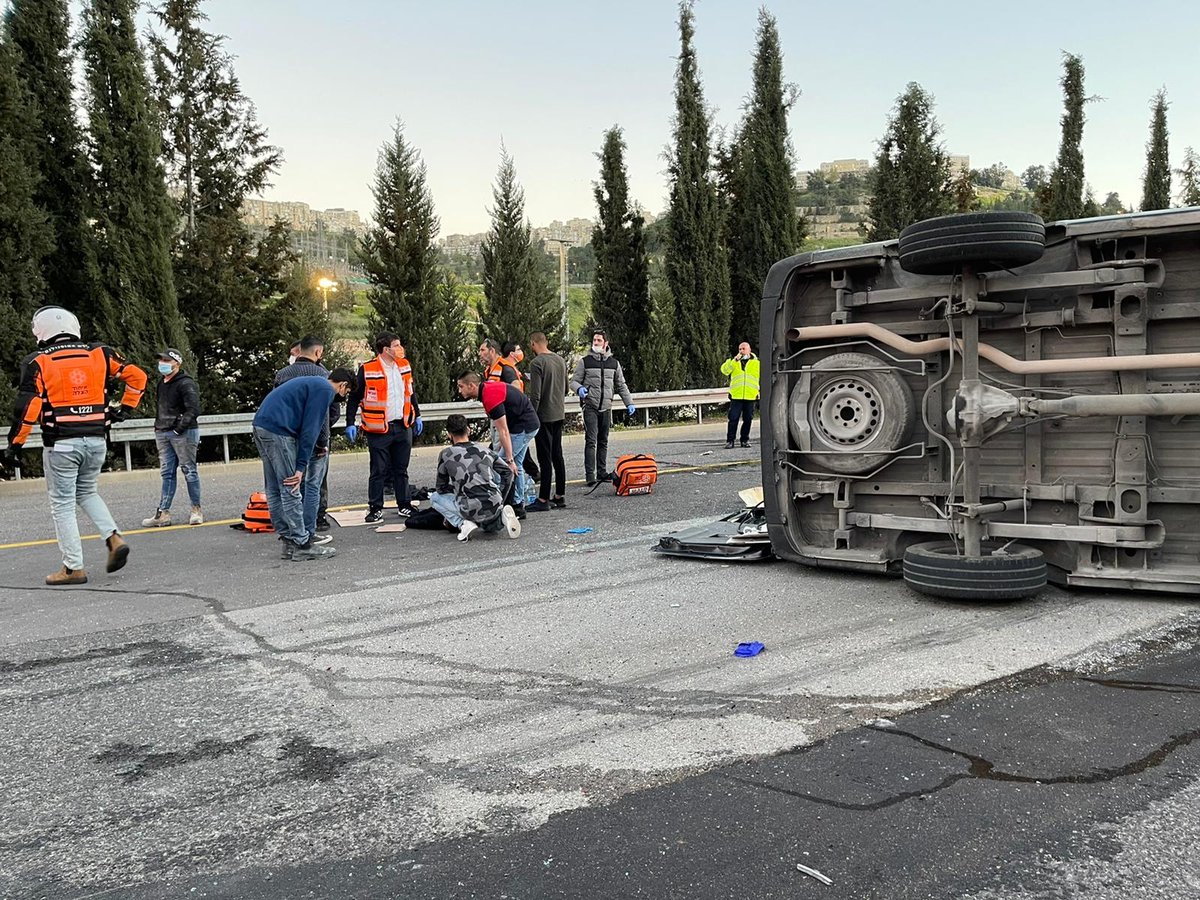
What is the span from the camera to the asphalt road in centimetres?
284

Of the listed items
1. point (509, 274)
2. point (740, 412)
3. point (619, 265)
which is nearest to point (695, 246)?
point (619, 265)

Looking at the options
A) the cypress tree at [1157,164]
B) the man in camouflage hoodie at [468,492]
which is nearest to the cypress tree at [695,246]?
the man in camouflage hoodie at [468,492]

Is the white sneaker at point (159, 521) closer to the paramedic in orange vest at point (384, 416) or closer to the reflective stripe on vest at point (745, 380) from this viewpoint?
the paramedic in orange vest at point (384, 416)

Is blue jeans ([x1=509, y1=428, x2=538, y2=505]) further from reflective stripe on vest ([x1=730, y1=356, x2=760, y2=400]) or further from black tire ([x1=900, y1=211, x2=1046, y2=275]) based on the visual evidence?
reflective stripe on vest ([x1=730, y1=356, x2=760, y2=400])

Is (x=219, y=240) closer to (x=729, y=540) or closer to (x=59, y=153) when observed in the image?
(x=59, y=153)

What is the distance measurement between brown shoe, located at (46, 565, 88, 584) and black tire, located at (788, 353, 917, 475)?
5.25 meters

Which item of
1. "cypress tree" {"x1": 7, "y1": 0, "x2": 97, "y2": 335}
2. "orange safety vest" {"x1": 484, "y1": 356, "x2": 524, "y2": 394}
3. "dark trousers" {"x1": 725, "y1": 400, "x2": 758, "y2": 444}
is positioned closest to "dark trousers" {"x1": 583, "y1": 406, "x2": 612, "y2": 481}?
"orange safety vest" {"x1": 484, "y1": 356, "x2": 524, "y2": 394}

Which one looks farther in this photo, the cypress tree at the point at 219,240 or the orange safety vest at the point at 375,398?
the cypress tree at the point at 219,240

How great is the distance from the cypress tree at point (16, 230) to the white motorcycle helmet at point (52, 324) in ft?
27.1

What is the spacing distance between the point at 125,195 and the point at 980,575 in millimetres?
15427

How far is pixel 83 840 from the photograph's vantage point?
3.10m

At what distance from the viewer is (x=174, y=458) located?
32.1 feet

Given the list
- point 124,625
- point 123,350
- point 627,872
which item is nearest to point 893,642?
point 627,872

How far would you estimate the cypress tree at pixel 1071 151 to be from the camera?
3622 centimetres
